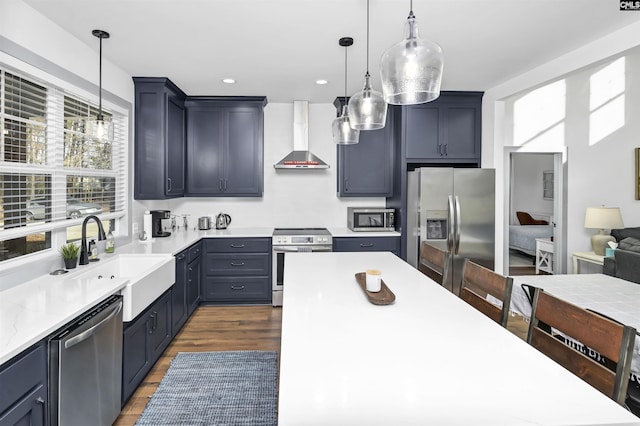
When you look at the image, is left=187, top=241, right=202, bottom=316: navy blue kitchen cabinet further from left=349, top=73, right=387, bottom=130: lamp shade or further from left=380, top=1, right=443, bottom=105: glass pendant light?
left=380, top=1, right=443, bottom=105: glass pendant light

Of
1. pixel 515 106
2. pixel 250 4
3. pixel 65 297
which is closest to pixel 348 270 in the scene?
pixel 65 297

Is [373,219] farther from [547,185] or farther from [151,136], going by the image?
[547,185]

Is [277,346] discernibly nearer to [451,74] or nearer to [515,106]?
[451,74]

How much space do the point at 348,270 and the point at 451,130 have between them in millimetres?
2668

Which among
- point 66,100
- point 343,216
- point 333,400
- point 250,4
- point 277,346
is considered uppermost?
point 250,4

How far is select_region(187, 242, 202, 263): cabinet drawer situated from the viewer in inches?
148

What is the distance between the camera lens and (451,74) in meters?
3.62

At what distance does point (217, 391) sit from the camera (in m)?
2.52

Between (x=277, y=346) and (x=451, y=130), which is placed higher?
(x=451, y=130)

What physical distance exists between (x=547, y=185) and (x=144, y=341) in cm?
857

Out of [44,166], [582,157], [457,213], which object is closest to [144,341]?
[44,166]

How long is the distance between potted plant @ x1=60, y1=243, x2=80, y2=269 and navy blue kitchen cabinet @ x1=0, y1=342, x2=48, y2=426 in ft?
3.88

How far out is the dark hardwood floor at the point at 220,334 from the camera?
2686 mm

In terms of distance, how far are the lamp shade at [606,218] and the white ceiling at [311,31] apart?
2.53 metres
